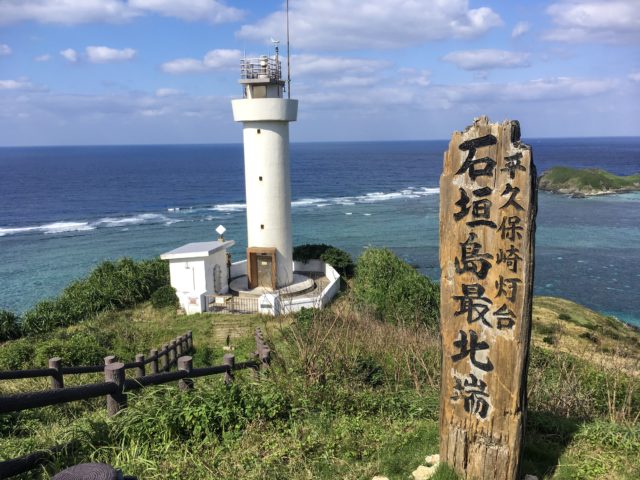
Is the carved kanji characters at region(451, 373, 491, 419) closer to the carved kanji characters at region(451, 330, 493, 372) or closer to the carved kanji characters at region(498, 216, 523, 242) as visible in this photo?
the carved kanji characters at region(451, 330, 493, 372)

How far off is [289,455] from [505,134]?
10.7ft

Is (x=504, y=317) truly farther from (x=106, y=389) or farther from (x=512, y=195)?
(x=106, y=389)

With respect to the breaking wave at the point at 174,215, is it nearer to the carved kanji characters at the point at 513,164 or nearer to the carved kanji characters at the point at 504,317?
the carved kanji characters at the point at 504,317

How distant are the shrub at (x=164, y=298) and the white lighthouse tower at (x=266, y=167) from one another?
259 centimetres

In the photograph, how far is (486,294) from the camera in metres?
4.18

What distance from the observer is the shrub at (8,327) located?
1460 centimetres

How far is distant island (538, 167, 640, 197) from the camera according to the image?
58.3m

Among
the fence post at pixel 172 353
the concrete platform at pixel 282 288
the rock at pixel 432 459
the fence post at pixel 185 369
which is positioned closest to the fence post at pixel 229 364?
the fence post at pixel 185 369

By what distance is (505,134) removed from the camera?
4.02 metres

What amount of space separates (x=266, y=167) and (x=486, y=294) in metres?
13.3

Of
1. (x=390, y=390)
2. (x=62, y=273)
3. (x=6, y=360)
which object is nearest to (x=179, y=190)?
(x=62, y=273)

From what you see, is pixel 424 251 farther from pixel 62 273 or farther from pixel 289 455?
pixel 289 455

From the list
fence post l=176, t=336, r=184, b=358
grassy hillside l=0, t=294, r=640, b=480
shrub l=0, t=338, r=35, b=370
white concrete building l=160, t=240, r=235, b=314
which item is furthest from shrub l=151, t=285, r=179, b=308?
grassy hillside l=0, t=294, r=640, b=480

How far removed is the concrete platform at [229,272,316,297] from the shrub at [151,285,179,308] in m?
2.07
